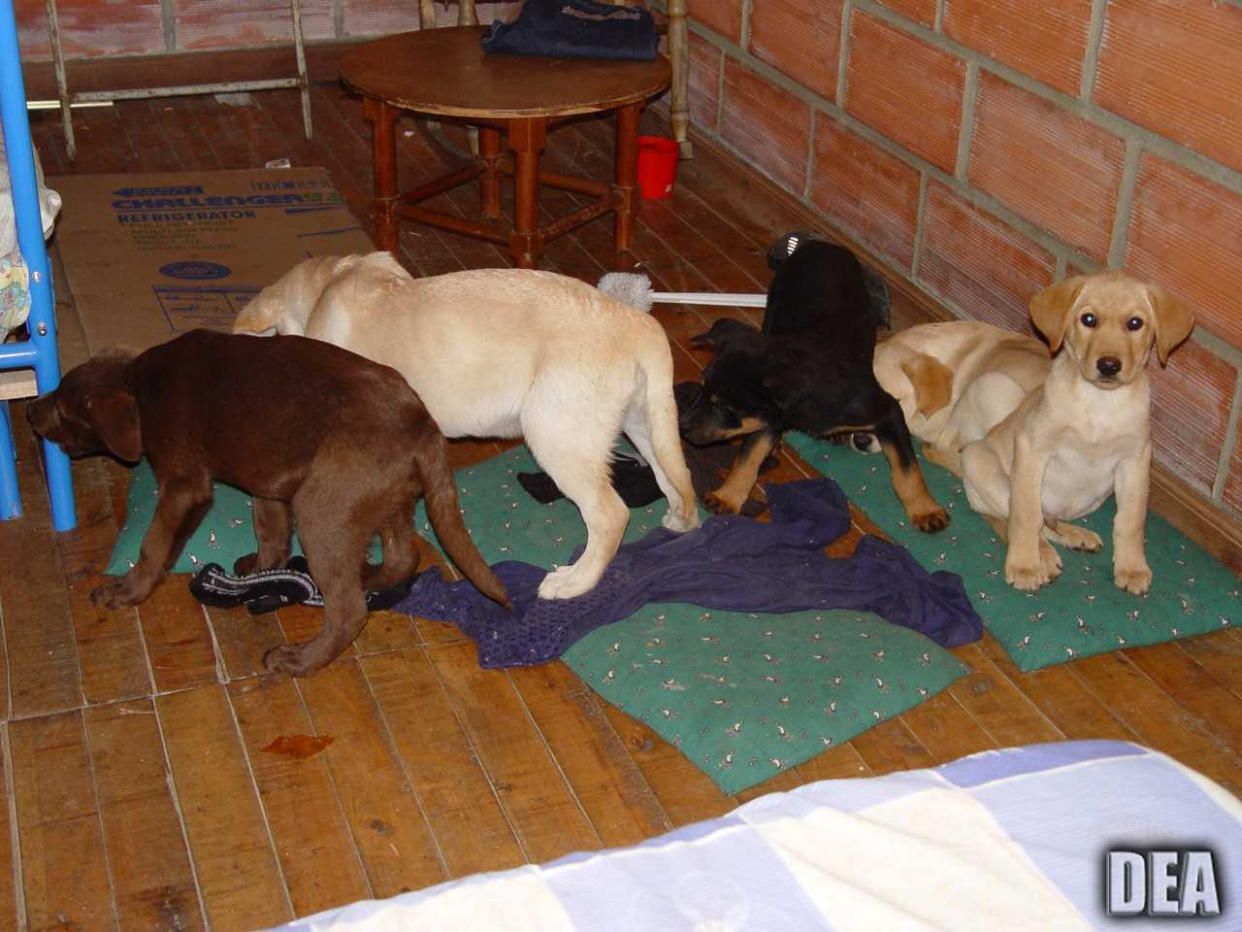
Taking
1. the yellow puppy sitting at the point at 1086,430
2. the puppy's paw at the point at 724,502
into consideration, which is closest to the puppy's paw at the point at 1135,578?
the yellow puppy sitting at the point at 1086,430

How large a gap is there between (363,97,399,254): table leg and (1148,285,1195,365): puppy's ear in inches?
121

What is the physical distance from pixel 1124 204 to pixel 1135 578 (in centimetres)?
121

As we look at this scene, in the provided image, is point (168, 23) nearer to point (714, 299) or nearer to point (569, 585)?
point (714, 299)

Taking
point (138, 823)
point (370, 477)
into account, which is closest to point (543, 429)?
point (370, 477)

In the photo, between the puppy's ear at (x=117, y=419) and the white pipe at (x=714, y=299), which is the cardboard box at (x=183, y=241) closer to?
the white pipe at (x=714, y=299)

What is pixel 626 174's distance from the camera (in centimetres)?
604

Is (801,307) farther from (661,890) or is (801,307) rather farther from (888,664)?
(661,890)

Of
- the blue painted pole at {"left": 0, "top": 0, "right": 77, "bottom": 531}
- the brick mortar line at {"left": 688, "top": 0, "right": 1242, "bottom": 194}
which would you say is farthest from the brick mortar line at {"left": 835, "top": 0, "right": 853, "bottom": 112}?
the blue painted pole at {"left": 0, "top": 0, "right": 77, "bottom": 531}

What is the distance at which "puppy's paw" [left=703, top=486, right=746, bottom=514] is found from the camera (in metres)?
4.46

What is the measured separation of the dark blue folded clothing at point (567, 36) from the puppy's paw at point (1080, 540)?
8.98 ft

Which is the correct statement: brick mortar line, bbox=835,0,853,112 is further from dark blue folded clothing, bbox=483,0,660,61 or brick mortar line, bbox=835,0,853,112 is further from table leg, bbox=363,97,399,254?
table leg, bbox=363,97,399,254

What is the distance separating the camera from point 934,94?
5332 millimetres

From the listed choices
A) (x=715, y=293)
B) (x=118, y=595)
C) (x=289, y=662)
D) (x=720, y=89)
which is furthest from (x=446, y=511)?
(x=720, y=89)

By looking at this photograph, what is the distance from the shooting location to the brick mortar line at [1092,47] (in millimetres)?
4430
